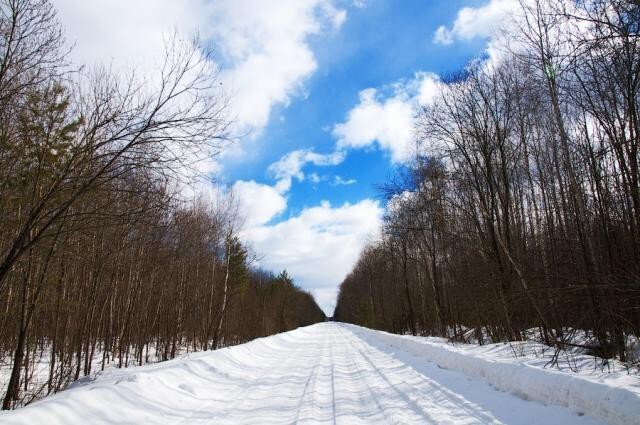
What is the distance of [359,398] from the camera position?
7.08 m

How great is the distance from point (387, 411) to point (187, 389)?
3.94 metres

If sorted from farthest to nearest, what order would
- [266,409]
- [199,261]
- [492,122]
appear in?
[199,261]
[492,122]
[266,409]

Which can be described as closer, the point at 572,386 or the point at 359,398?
the point at 572,386

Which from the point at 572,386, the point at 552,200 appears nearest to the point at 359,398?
the point at 572,386

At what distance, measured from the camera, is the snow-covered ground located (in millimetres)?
4914

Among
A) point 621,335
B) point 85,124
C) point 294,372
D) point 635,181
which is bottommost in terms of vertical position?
point 294,372

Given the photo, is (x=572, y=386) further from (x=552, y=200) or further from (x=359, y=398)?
(x=552, y=200)

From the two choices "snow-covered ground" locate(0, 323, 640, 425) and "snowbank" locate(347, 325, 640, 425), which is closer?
"snowbank" locate(347, 325, 640, 425)

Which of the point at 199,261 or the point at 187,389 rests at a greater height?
the point at 199,261

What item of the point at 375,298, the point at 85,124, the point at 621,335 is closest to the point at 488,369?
the point at 621,335

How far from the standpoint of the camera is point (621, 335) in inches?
312

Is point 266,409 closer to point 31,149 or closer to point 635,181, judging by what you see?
point 31,149

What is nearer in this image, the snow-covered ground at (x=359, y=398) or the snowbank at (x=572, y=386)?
the snowbank at (x=572, y=386)

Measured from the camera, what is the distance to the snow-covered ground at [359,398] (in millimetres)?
4914
